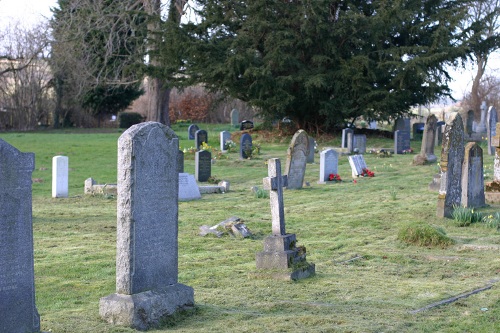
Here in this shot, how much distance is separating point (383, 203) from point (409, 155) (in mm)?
12785

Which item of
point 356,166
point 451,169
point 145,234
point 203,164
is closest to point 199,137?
point 203,164

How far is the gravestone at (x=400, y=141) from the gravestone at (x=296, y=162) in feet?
34.2

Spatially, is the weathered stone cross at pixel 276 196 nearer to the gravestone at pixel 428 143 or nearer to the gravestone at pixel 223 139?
the gravestone at pixel 428 143

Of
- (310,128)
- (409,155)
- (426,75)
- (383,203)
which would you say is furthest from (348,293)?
(310,128)

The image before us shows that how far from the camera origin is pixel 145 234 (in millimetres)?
7211

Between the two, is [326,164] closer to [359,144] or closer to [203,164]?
[203,164]

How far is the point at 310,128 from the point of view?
36.0 m

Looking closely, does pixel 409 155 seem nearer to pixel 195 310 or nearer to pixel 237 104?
pixel 195 310

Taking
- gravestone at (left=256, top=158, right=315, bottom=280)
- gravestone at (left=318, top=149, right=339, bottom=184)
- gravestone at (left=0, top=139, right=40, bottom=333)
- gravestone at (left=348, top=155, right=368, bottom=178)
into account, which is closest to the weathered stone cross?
gravestone at (left=256, top=158, right=315, bottom=280)

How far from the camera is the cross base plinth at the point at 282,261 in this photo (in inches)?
358

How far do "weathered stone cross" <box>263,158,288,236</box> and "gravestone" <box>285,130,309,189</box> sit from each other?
31.3ft

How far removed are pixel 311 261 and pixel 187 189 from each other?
7.93 m

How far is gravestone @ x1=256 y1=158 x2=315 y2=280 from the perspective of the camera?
29.9ft

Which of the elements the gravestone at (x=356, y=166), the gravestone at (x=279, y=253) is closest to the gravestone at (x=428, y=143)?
the gravestone at (x=356, y=166)
